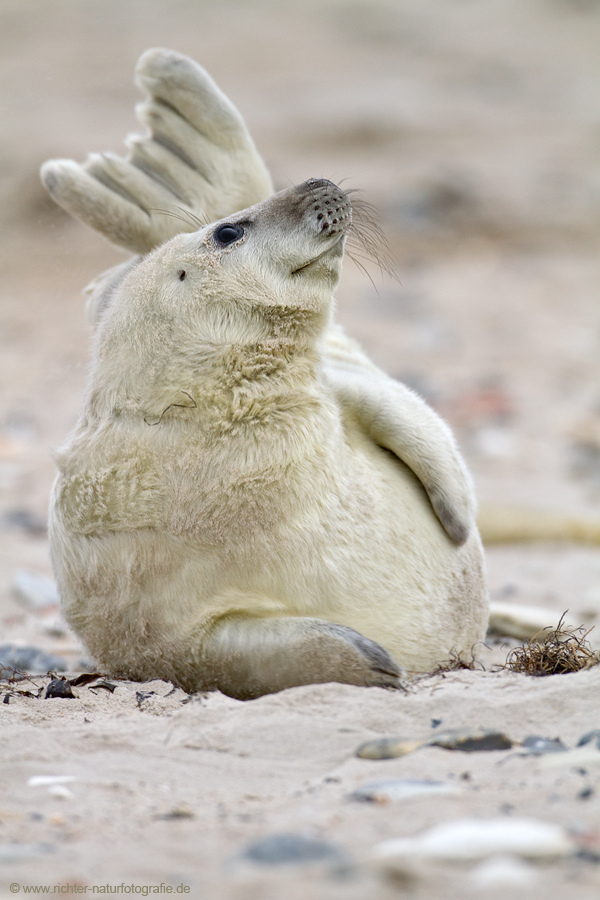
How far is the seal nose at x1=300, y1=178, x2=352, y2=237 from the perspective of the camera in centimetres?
291

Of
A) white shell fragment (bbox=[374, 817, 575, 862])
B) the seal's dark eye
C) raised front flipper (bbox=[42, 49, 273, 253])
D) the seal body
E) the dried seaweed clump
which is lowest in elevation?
white shell fragment (bbox=[374, 817, 575, 862])

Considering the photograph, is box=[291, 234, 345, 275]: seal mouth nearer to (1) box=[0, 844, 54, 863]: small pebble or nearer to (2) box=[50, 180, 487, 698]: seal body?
(2) box=[50, 180, 487, 698]: seal body

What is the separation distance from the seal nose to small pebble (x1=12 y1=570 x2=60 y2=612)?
2.13 metres

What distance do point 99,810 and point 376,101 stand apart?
44.5ft

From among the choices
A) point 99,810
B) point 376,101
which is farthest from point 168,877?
point 376,101

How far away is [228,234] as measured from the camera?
2979mm

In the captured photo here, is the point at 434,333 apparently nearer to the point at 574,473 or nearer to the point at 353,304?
the point at 353,304

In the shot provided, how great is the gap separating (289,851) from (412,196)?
10.8 metres

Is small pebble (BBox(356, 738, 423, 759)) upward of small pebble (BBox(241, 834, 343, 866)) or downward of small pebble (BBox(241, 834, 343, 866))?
upward

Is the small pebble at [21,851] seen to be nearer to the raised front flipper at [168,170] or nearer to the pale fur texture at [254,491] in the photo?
the pale fur texture at [254,491]

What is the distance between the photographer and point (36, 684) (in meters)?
3.03

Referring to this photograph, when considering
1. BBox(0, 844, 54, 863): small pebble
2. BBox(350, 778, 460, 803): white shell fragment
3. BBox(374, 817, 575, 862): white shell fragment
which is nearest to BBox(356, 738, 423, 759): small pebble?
BBox(350, 778, 460, 803): white shell fragment

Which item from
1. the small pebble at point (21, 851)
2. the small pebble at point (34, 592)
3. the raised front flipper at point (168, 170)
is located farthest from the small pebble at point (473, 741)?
the small pebble at point (34, 592)

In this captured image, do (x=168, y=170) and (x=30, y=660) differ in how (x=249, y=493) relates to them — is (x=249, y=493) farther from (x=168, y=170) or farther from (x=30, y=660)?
(x=168, y=170)
